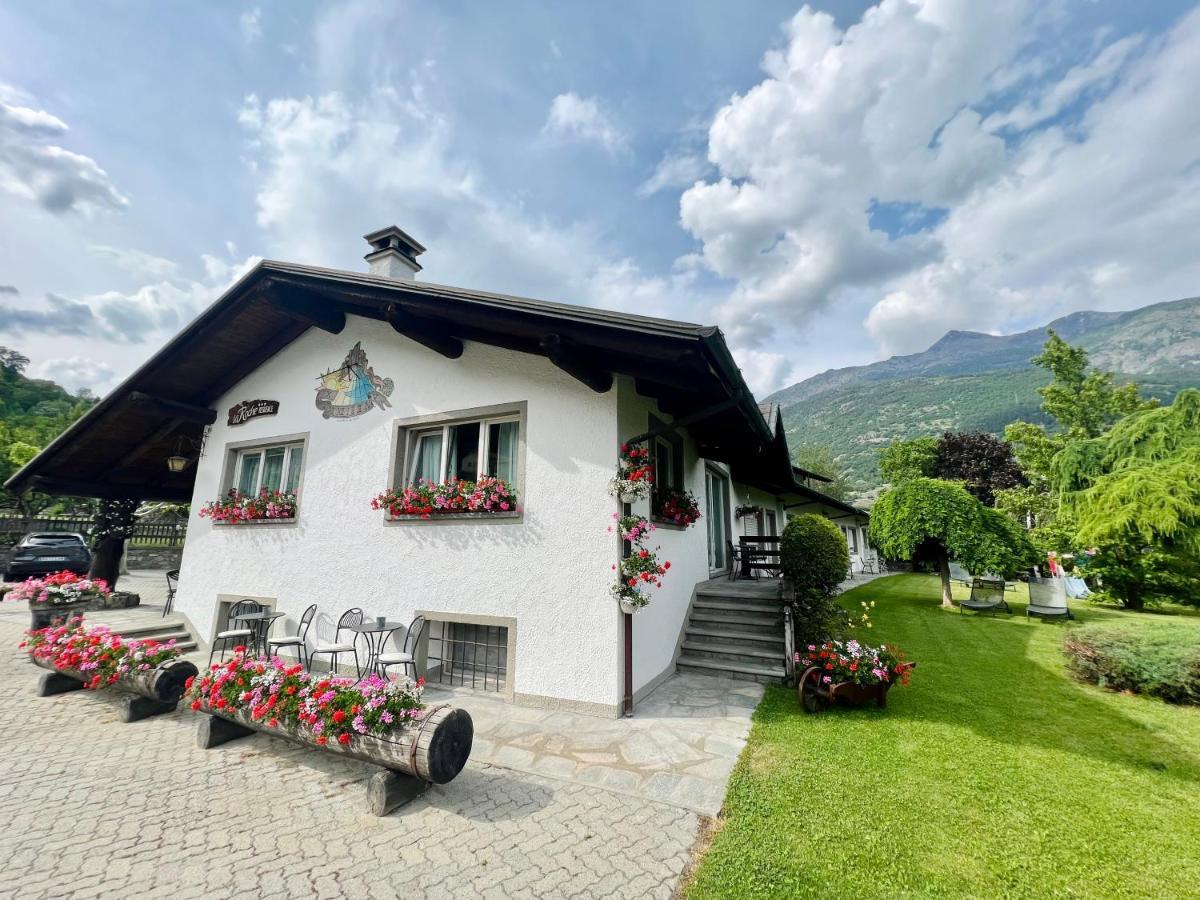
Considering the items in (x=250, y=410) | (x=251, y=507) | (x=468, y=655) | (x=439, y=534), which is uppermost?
(x=250, y=410)

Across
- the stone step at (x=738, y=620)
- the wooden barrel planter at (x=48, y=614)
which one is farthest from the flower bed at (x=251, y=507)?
the stone step at (x=738, y=620)

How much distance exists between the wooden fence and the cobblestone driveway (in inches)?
636

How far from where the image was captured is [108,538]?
34.6 ft

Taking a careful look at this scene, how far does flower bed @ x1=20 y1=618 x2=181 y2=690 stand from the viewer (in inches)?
209

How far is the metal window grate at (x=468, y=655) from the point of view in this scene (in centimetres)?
620

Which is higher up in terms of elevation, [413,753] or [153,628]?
[153,628]

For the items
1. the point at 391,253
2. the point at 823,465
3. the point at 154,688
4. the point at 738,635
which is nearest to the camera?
the point at 154,688

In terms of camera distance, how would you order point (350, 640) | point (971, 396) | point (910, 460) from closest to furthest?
1. point (350, 640)
2. point (910, 460)
3. point (971, 396)

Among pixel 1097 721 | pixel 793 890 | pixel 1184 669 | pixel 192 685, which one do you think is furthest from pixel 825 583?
pixel 192 685

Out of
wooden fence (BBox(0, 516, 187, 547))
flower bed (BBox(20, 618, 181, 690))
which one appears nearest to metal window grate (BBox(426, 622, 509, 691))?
A: flower bed (BBox(20, 618, 181, 690))

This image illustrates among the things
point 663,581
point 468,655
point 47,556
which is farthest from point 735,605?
point 47,556

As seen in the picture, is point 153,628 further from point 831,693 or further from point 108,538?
point 831,693

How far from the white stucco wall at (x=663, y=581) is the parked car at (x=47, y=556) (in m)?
18.0

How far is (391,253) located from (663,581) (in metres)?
7.59
